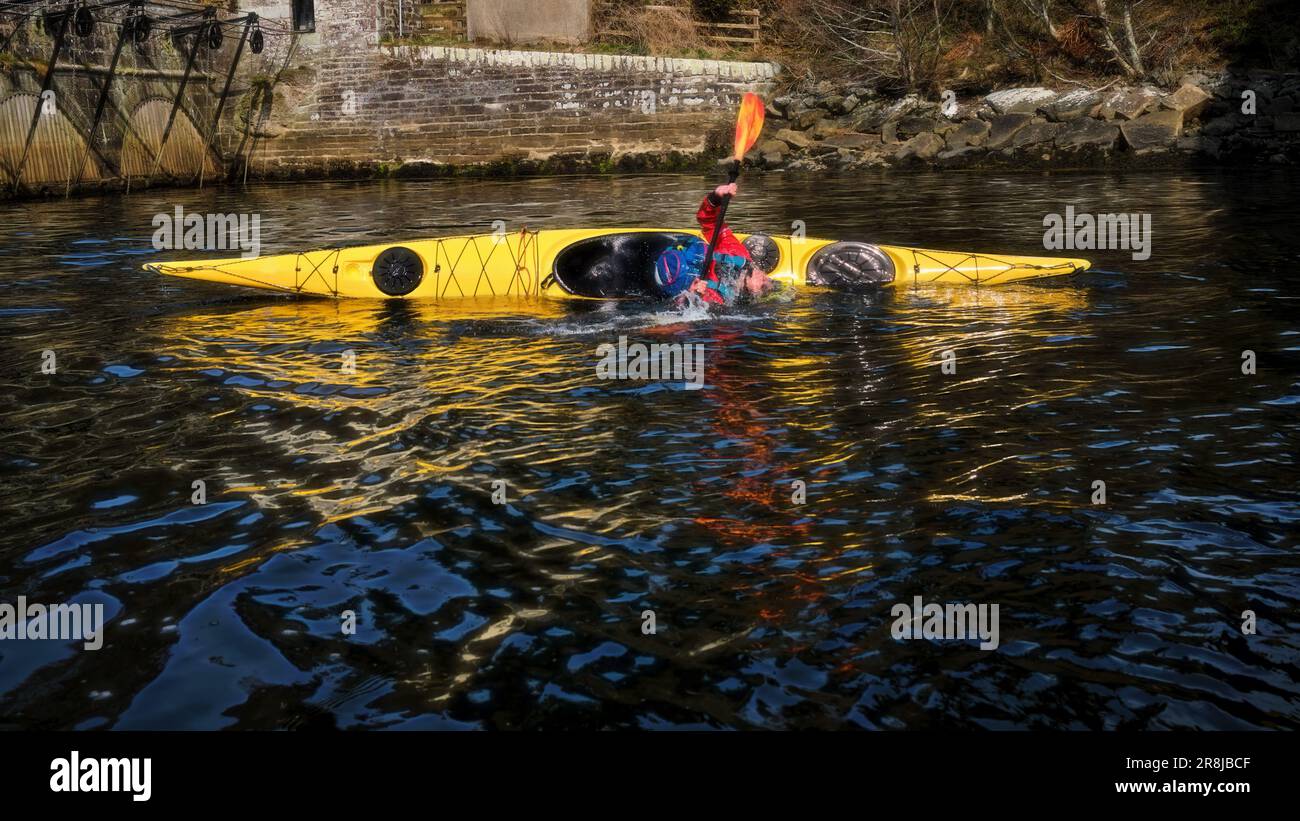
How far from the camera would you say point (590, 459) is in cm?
515

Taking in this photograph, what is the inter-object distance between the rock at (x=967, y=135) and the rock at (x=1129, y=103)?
6.75ft

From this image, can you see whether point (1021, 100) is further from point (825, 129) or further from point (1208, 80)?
point (825, 129)

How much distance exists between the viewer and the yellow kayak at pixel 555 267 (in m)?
8.98

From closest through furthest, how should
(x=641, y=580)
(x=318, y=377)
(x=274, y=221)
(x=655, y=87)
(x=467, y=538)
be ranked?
(x=641, y=580)
(x=467, y=538)
(x=318, y=377)
(x=274, y=221)
(x=655, y=87)

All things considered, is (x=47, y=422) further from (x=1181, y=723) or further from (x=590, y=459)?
(x=1181, y=723)

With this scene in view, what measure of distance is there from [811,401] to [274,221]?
11.8m

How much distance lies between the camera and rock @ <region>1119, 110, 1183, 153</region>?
18859mm

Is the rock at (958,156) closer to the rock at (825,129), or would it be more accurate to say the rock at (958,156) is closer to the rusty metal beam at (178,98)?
the rock at (825,129)

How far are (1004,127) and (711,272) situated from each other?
1411 centimetres

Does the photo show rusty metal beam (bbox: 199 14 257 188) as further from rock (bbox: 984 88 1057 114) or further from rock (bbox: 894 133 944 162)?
rock (bbox: 984 88 1057 114)

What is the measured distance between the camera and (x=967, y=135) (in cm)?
2097

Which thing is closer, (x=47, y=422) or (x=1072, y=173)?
(x=47, y=422)

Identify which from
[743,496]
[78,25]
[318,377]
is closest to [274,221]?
[78,25]

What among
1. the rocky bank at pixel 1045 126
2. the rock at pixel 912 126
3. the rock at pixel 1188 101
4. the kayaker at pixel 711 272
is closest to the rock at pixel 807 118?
the rocky bank at pixel 1045 126
